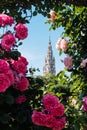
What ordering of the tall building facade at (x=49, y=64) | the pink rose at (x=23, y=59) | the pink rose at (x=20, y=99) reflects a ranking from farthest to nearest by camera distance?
the tall building facade at (x=49, y=64)
the pink rose at (x=23, y=59)
the pink rose at (x=20, y=99)

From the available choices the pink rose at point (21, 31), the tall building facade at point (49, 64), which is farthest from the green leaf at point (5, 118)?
the tall building facade at point (49, 64)

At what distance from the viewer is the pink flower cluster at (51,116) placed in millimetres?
3113

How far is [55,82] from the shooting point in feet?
21.9

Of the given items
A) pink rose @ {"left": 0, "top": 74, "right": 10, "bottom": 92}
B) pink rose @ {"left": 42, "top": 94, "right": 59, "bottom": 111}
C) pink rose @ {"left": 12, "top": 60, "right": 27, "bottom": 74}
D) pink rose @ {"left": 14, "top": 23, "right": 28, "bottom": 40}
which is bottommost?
pink rose @ {"left": 42, "top": 94, "right": 59, "bottom": 111}

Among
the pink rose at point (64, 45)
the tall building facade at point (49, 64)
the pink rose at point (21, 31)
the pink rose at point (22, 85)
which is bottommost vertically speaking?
the tall building facade at point (49, 64)

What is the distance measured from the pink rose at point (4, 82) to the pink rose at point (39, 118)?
12.0 inches

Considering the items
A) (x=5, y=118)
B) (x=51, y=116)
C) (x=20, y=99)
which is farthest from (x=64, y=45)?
(x=5, y=118)

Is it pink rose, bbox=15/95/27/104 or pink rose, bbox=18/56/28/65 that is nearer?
pink rose, bbox=15/95/27/104

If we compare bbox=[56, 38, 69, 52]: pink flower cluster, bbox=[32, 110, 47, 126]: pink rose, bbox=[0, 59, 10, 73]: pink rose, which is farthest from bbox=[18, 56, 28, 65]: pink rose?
bbox=[56, 38, 69, 52]: pink flower cluster

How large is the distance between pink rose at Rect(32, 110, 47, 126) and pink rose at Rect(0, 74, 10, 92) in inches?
12.0

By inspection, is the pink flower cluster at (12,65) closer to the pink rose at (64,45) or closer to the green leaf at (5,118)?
the green leaf at (5,118)

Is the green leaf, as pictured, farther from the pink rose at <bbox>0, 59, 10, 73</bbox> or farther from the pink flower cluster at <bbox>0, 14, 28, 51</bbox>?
the pink flower cluster at <bbox>0, 14, 28, 51</bbox>

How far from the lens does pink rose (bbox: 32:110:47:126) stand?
310 cm

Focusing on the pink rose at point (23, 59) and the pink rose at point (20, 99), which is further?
the pink rose at point (23, 59)
